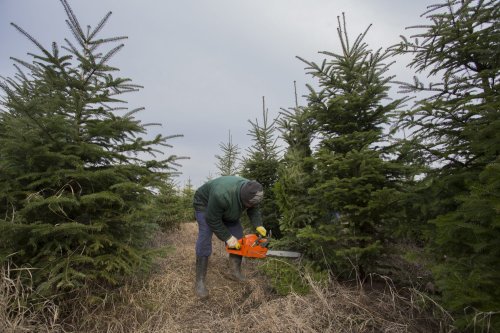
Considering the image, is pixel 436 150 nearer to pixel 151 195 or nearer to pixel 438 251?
pixel 438 251

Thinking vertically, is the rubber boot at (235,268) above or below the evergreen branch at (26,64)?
below

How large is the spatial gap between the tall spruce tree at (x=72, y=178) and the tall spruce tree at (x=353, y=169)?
236cm

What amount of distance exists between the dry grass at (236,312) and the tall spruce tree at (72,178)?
0.36m

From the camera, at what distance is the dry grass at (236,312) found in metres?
3.12

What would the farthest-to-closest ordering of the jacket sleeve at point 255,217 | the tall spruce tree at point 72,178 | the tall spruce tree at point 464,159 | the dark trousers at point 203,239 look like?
the jacket sleeve at point 255,217 → the dark trousers at point 203,239 → the tall spruce tree at point 72,178 → the tall spruce tree at point 464,159

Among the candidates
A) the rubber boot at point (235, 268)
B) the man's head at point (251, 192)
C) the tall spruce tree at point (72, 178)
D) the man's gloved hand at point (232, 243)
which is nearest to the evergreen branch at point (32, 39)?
the tall spruce tree at point (72, 178)

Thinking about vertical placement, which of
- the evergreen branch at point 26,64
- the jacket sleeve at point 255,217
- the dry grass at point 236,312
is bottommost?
the dry grass at point 236,312

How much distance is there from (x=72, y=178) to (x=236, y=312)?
2.64 metres

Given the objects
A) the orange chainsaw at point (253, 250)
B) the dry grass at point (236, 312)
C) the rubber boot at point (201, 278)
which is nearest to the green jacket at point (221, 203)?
the orange chainsaw at point (253, 250)

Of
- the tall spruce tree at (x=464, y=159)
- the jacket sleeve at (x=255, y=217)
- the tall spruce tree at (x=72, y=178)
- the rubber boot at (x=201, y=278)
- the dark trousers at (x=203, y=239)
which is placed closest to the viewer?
the tall spruce tree at (x=464, y=159)

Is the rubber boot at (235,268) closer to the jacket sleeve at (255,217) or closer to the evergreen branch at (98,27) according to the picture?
the jacket sleeve at (255,217)

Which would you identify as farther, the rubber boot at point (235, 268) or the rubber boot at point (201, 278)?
the rubber boot at point (235, 268)

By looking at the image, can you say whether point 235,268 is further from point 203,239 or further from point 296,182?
point 296,182

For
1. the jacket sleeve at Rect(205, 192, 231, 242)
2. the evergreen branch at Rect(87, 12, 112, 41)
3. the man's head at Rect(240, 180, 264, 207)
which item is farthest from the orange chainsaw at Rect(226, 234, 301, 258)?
the evergreen branch at Rect(87, 12, 112, 41)
